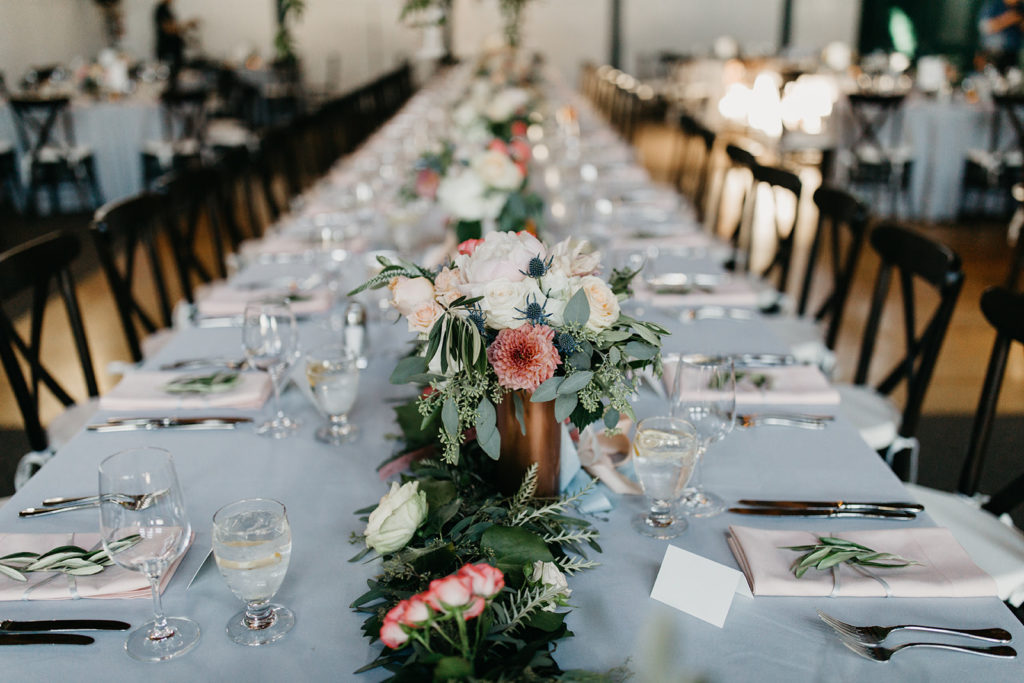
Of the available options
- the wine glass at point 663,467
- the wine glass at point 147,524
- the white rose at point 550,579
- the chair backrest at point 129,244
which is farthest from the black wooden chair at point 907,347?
the chair backrest at point 129,244

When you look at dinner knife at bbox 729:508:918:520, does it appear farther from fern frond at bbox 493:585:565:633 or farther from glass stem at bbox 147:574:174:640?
glass stem at bbox 147:574:174:640

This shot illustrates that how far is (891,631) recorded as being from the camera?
38.4 inches

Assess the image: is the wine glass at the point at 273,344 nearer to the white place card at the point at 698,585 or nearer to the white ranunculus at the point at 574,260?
the white ranunculus at the point at 574,260

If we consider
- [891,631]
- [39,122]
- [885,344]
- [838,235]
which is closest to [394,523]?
[891,631]

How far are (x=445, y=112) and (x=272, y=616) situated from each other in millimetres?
5280

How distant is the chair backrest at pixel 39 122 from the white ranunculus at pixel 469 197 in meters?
5.68

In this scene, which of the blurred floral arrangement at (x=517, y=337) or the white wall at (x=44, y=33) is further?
the white wall at (x=44, y=33)

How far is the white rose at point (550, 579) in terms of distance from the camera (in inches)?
36.8

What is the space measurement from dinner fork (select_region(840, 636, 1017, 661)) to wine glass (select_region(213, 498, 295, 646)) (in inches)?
27.0

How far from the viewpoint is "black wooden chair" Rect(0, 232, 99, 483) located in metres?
1.98

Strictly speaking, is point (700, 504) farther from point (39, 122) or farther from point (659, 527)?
point (39, 122)

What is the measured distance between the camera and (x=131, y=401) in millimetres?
1621

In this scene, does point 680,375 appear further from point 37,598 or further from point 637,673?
point 37,598

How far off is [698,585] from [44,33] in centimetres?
1074
